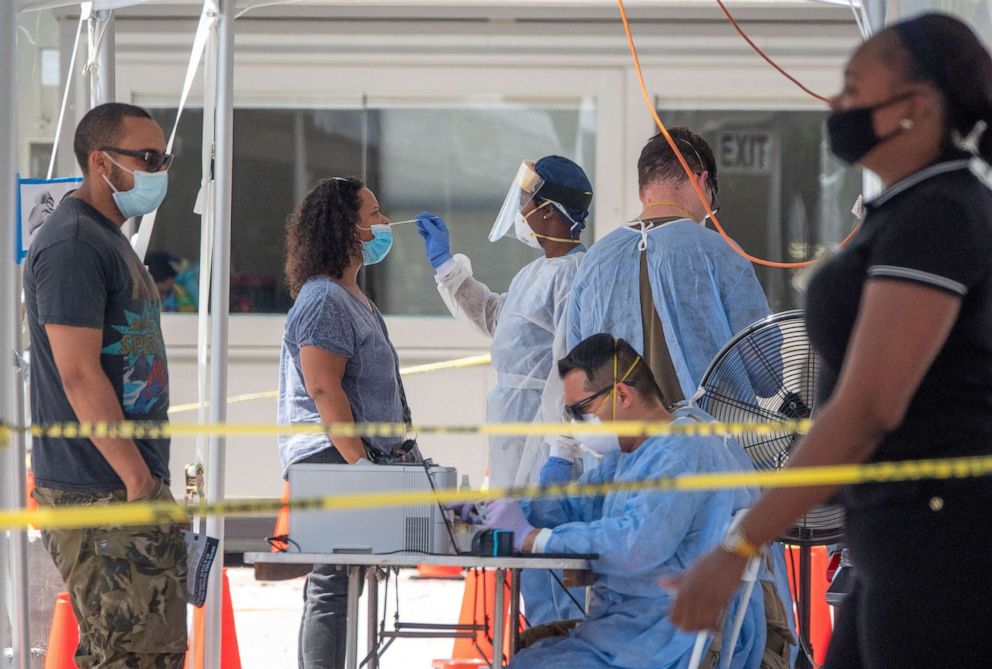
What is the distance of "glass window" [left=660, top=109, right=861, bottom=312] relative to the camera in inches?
274

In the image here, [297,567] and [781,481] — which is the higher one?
[781,481]

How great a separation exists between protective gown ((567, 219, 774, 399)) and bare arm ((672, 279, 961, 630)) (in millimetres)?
1956

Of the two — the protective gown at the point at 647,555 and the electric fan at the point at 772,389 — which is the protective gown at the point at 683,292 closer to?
the electric fan at the point at 772,389

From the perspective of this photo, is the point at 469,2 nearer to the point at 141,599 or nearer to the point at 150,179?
the point at 150,179

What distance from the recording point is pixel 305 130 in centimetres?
706

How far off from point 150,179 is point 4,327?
2.52 ft

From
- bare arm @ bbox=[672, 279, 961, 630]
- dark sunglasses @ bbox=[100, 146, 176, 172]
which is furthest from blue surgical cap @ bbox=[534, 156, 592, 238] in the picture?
bare arm @ bbox=[672, 279, 961, 630]

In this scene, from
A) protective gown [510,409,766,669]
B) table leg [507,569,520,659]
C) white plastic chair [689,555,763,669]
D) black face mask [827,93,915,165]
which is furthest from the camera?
table leg [507,569,520,659]

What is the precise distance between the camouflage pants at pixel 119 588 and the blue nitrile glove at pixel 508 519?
2.62 ft

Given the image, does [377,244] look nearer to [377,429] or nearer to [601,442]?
[601,442]

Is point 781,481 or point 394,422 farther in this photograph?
point 394,422

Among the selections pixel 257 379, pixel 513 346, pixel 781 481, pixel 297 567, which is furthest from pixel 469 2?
pixel 781 481

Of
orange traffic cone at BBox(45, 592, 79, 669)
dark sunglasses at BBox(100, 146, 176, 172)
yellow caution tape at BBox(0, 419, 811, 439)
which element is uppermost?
dark sunglasses at BBox(100, 146, 176, 172)

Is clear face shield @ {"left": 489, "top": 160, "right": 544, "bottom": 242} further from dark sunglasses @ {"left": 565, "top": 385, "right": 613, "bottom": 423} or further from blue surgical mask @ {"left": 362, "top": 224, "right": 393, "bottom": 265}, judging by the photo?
dark sunglasses @ {"left": 565, "top": 385, "right": 613, "bottom": 423}
